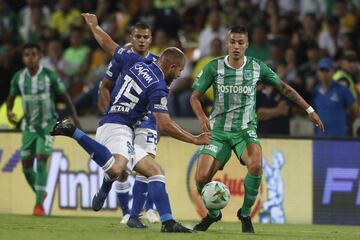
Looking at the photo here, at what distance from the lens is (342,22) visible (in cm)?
1894

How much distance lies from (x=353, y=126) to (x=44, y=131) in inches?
188

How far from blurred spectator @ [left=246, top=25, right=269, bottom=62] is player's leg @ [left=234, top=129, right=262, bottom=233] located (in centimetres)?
679

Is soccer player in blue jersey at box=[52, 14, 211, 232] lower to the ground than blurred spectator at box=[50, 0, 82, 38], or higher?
lower

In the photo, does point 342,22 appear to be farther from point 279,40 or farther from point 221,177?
point 221,177

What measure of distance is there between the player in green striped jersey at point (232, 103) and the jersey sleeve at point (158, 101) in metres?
0.97

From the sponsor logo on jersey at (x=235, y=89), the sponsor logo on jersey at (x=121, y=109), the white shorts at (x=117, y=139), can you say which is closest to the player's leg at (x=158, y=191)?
the white shorts at (x=117, y=139)

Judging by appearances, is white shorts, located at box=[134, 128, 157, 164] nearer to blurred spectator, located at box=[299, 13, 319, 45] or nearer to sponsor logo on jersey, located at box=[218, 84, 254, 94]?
sponsor logo on jersey, located at box=[218, 84, 254, 94]

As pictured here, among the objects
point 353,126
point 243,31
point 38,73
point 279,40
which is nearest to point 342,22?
point 279,40

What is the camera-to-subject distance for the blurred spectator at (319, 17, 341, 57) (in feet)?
61.2

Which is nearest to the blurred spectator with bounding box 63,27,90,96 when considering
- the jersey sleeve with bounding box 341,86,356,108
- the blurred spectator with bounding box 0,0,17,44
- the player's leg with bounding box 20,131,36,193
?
the blurred spectator with bounding box 0,0,17,44

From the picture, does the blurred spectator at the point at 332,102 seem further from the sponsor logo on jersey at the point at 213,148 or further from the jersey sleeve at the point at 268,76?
the sponsor logo on jersey at the point at 213,148

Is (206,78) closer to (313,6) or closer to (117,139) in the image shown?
(117,139)

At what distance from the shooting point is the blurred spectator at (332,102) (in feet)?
54.0

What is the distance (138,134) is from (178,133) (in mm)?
1228
